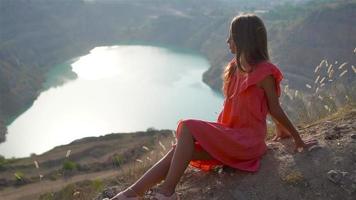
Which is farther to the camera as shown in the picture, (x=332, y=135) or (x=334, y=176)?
(x=332, y=135)

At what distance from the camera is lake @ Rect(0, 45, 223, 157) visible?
36.5m

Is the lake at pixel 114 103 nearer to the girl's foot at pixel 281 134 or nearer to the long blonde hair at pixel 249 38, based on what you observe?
the girl's foot at pixel 281 134

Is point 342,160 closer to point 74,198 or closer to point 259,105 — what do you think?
point 259,105

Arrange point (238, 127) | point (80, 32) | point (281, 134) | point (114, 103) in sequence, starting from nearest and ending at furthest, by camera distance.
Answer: point (238, 127)
point (281, 134)
point (114, 103)
point (80, 32)

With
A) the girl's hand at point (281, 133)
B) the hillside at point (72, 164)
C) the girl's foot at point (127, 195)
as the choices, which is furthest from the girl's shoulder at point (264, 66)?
the hillside at point (72, 164)

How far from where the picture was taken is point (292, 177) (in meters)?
3.44

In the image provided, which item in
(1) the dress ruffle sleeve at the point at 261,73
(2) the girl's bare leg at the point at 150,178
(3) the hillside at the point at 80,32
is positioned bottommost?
(2) the girl's bare leg at the point at 150,178

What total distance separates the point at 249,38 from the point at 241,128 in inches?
24.5

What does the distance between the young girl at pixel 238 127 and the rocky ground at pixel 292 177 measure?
12cm

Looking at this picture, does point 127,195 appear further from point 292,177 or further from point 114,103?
point 114,103

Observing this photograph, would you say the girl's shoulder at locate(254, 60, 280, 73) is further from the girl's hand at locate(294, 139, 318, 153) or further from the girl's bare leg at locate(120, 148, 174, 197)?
the girl's bare leg at locate(120, 148, 174, 197)

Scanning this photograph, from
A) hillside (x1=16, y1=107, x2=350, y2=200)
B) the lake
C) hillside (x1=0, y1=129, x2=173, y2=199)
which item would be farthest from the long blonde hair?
the lake

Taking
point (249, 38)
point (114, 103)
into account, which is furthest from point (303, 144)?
point (114, 103)

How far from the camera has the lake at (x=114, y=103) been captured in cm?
3653
